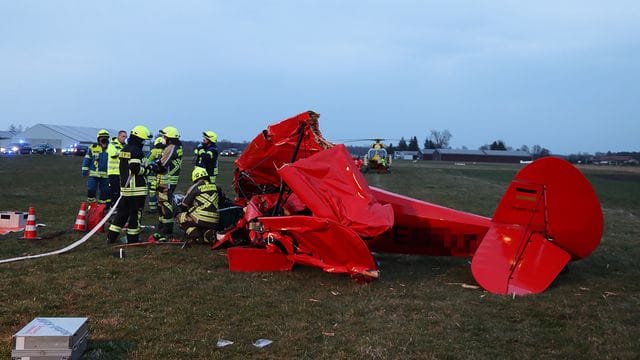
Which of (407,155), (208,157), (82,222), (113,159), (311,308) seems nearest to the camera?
(311,308)

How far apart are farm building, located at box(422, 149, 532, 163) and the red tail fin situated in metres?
126

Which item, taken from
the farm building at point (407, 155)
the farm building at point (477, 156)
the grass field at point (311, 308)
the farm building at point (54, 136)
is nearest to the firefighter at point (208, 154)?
the grass field at point (311, 308)

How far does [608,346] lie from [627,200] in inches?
749

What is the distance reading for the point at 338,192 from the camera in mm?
6996

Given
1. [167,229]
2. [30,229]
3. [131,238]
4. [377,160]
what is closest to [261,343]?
[131,238]

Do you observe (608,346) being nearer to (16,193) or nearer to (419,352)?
(419,352)

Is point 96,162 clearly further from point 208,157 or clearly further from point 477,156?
point 477,156

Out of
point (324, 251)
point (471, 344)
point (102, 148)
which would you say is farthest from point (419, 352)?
point (102, 148)

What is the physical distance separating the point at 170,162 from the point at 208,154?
1036mm

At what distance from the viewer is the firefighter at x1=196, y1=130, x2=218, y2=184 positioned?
38.4 feet

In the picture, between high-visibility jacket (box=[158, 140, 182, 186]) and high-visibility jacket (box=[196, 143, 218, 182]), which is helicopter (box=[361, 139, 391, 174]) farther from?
high-visibility jacket (box=[158, 140, 182, 186])

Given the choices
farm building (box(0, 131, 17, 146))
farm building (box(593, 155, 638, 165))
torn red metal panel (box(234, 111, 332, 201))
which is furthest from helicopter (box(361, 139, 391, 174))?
farm building (box(593, 155, 638, 165))

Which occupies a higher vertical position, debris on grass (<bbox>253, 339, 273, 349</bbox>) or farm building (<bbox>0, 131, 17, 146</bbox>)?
farm building (<bbox>0, 131, 17, 146</bbox>)

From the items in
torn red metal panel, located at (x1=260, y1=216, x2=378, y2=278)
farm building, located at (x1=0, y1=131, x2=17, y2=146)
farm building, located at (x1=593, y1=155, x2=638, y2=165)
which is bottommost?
torn red metal panel, located at (x1=260, y1=216, x2=378, y2=278)
